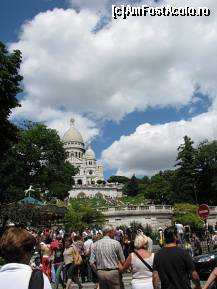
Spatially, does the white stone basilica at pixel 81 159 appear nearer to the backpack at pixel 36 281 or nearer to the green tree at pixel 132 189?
the green tree at pixel 132 189

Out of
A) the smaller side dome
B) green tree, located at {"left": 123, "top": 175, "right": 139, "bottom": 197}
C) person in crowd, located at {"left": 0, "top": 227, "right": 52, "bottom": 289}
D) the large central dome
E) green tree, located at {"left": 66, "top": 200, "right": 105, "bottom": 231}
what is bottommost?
person in crowd, located at {"left": 0, "top": 227, "right": 52, "bottom": 289}

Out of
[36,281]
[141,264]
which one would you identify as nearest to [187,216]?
[141,264]

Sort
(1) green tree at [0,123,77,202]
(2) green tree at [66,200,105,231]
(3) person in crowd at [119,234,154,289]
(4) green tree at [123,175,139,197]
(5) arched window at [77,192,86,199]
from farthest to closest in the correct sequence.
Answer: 1. (4) green tree at [123,175,139,197]
2. (5) arched window at [77,192,86,199]
3. (1) green tree at [0,123,77,202]
4. (2) green tree at [66,200,105,231]
5. (3) person in crowd at [119,234,154,289]

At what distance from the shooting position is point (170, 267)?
6.52 meters

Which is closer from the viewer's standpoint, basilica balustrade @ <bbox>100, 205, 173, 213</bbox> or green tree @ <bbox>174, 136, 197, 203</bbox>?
basilica balustrade @ <bbox>100, 205, 173, 213</bbox>

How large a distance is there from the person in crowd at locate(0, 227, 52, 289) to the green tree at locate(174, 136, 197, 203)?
74767 millimetres

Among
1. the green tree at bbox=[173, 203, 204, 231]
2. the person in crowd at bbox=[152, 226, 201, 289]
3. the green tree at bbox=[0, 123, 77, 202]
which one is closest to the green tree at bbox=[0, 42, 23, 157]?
the person in crowd at bbox=[152, 226, 201, 289]

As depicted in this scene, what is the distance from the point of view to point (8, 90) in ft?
91.1

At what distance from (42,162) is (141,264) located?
205 feet

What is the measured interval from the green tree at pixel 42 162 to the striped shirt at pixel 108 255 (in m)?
53.0

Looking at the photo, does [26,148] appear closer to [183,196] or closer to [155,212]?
[155,212]

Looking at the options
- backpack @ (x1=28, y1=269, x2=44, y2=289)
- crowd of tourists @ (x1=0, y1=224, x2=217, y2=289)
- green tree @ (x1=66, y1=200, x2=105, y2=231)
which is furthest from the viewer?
green tree @ (x1=66, y1=200, x2=105, y2=231)

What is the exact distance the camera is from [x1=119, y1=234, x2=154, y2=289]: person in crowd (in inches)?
299

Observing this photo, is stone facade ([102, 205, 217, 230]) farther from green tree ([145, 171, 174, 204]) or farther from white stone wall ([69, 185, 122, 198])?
white stone wall ([69, 185, 122, 198])
